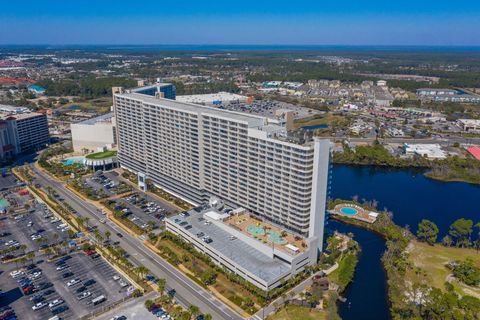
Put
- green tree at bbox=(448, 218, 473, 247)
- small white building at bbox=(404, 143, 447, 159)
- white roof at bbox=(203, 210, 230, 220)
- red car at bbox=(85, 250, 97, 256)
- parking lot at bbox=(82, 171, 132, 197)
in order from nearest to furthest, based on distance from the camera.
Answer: red car at bbox=(85, 250, 97, 256)
white roof at bbox=(203, 210, 230, 220)
green tree at bbox=(448, 218, 473, 247)
parking lot at bbox=(82, 171, 132, 197)
small white building at bbox=(404, 143, 447, 159)

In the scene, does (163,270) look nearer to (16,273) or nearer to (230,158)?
(16,273)

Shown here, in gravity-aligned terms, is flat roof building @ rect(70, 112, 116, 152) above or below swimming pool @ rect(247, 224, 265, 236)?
above

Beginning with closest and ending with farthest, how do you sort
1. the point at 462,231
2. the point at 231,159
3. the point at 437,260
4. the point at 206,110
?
the point at 437,260 → the point at 462,231 → the point at 231,159 → the point at 206,110

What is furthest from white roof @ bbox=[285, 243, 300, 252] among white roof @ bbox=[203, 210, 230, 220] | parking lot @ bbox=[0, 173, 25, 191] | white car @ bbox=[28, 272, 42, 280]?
parking lot @ bbox=[0, 173, 25, 191]

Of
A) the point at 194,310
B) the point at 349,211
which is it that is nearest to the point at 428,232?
the point at 349,211

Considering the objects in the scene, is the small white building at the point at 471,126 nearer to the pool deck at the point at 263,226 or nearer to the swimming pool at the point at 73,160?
the pool deck at the point at 263,226

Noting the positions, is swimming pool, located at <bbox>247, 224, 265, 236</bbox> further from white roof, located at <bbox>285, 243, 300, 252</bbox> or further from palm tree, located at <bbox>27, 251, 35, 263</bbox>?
palm tree, located at <bbox>27, 251, 35, 263</bbox>

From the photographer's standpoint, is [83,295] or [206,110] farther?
[206,110]
